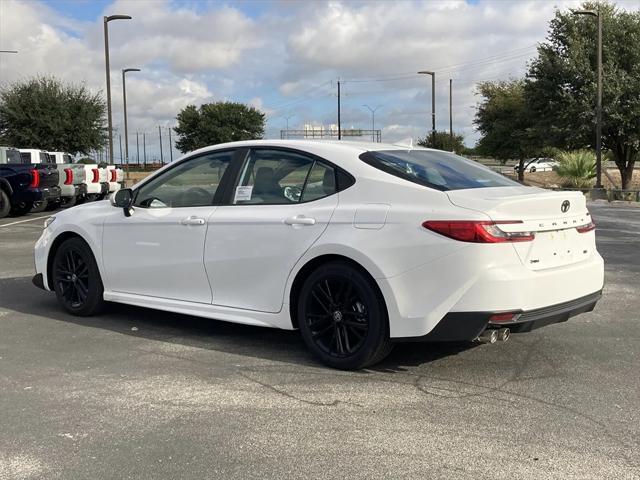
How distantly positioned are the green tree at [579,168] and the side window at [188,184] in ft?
84.3

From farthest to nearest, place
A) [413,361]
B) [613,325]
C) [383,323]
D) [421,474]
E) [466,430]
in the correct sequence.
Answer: [613,325]
[413,361]
[383,323]
[466,430]
[421,474]

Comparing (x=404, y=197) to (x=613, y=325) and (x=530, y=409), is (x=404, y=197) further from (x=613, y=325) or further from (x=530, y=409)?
(x=613, y=325)

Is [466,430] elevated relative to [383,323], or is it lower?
lower

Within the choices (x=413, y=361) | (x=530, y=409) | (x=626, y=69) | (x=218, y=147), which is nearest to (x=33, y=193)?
(x=218, y=147)

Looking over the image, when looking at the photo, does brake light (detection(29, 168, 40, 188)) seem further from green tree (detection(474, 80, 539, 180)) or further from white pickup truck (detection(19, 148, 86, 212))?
green tree (detection(474, 80, 539, 180))

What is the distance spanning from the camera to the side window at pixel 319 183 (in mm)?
4711

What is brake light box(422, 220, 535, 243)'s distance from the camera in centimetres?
402

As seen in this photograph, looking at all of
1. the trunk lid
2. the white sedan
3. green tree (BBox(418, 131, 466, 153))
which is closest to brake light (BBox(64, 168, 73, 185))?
the white sedan

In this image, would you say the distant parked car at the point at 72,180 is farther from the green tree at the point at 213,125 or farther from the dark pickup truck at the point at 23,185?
the green tree at the point at 213,125

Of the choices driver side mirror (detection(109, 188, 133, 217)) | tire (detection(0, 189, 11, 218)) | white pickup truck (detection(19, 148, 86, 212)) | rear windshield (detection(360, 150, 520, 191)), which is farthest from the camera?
white pickup truck (detection(19, 148, 86, 212))

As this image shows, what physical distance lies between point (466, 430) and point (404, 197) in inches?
60.0

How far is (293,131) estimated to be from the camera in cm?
5994

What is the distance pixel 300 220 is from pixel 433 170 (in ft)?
3.32

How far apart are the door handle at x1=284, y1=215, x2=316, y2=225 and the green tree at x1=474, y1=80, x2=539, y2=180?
1453 inches
